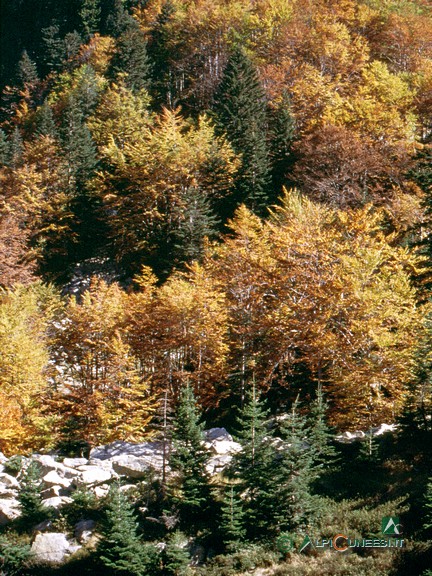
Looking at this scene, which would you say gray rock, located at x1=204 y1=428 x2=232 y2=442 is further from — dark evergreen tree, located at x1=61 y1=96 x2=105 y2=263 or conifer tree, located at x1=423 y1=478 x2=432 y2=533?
dark evergreen tree, located at x1=61 y1=96 x2=105 y2=263

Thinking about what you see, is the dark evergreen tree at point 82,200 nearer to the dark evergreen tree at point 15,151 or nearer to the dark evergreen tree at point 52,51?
the dark evergreen tree at point 15,151

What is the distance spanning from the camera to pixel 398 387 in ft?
66.1

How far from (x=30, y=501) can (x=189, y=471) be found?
5.37 meters

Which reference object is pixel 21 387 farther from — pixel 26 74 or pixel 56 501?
pixel 26 74

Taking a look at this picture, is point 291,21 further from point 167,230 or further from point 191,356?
point 191,356

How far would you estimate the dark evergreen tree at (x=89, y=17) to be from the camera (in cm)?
8500

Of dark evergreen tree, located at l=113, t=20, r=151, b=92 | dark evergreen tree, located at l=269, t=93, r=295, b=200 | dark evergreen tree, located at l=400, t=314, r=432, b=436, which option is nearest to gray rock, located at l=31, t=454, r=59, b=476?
dark evergreen tree, located at l=400, t=314, r=432, b=436

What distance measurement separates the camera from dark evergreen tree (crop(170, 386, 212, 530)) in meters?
16.3

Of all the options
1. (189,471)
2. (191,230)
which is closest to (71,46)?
(191,230)

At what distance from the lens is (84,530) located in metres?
16.6

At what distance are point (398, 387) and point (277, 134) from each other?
2500 cm

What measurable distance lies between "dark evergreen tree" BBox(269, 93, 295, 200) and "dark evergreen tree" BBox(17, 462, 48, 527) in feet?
83.3

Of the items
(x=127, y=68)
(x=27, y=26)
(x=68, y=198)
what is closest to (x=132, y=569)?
(x=68, y=198)

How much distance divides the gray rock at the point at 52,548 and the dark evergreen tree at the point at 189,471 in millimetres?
3537
